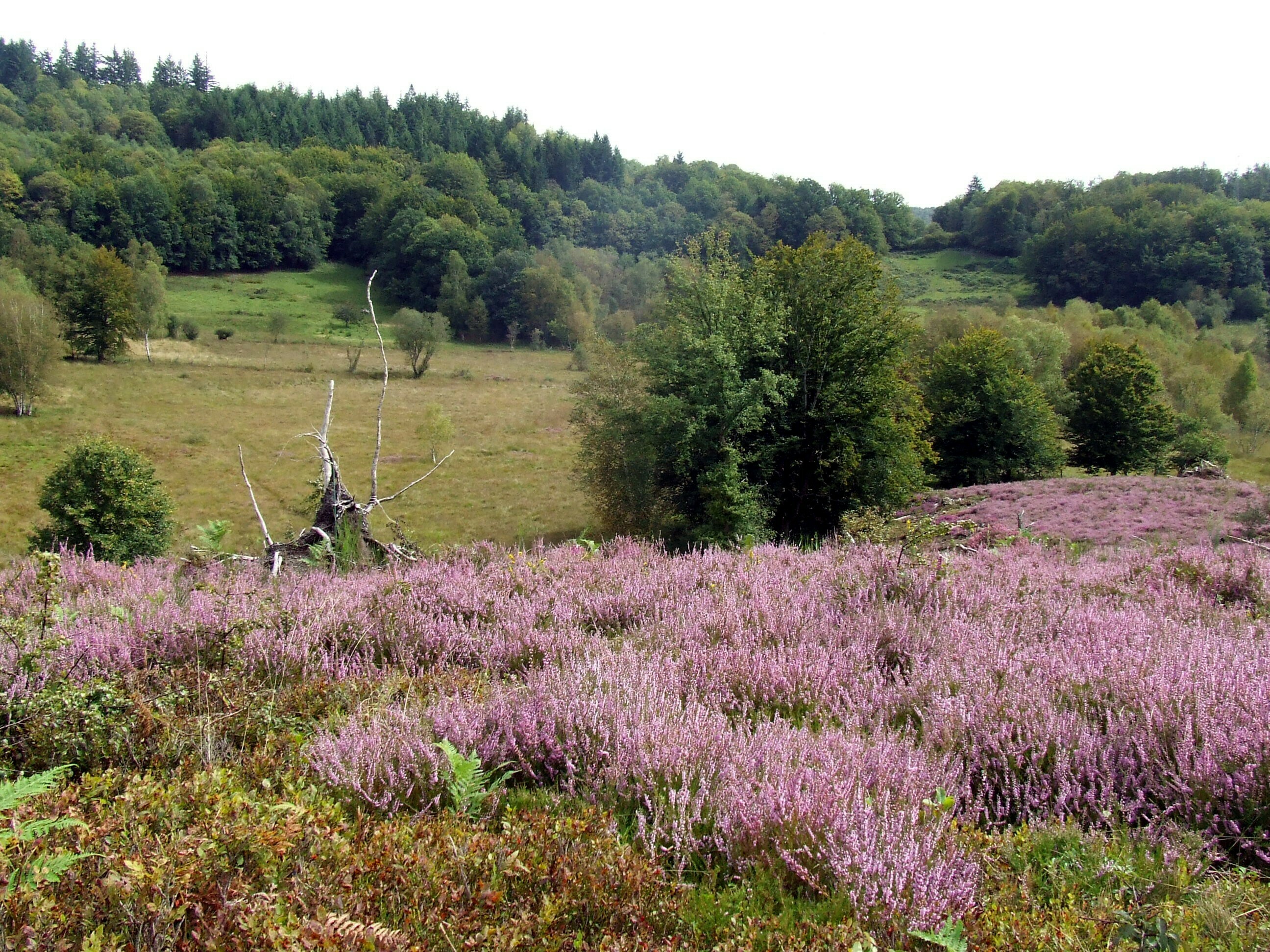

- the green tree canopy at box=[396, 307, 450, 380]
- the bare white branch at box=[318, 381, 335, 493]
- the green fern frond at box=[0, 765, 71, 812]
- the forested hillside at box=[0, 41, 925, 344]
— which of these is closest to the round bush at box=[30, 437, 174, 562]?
the bare white branch at box=[318, 381, 335, 493]

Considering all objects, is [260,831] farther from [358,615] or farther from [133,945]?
[358,615]

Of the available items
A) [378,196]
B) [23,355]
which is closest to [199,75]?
[378,196]

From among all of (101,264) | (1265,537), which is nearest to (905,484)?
(1265,537)

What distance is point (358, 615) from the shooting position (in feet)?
14.0

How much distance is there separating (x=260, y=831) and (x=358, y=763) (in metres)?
0.73

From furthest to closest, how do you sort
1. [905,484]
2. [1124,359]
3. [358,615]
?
1. [1124,359]
2. [905,484]
3. [358,615]

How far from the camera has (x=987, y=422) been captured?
38.1m

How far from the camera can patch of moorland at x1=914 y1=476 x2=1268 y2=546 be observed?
11.1 m

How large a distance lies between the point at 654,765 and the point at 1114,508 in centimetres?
1719

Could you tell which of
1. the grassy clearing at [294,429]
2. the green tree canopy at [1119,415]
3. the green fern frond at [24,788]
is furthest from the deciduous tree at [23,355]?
the green tree canopy at [1119,415]

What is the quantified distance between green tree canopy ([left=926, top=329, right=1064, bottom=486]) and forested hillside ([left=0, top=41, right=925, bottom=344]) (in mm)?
44069

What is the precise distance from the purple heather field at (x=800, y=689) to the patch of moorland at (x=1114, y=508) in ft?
17.8

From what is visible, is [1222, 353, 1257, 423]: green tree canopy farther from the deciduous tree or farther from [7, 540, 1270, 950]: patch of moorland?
the deciduous tree

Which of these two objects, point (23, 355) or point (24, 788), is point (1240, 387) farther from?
point (23, 355)
